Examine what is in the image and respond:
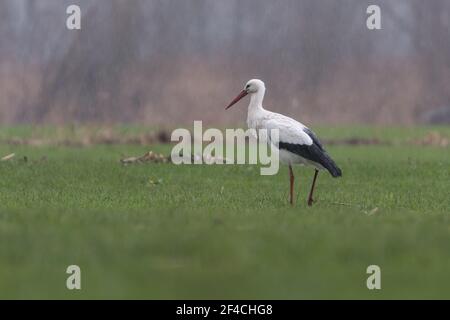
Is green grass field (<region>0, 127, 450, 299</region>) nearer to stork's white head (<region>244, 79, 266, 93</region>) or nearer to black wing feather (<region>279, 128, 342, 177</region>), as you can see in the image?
black wing feather (<region>279, 128, 342, 177</region>)

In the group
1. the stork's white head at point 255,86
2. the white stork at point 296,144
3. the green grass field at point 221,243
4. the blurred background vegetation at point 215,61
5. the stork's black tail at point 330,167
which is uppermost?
the blurred background vegetation at point 215,61

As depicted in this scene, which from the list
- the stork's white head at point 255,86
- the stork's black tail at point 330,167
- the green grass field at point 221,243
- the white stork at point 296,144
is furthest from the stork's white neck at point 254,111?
the stork's black tail at point 330,167

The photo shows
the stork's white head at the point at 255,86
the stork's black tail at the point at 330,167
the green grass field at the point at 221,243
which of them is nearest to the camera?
the green grass field at the point at 221,243

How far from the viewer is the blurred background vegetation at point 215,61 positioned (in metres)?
40.8

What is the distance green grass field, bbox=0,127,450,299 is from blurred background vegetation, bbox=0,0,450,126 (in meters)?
23.5

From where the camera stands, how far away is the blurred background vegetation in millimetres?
40781

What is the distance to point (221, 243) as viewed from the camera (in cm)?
873

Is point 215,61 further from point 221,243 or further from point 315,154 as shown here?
point 221,243

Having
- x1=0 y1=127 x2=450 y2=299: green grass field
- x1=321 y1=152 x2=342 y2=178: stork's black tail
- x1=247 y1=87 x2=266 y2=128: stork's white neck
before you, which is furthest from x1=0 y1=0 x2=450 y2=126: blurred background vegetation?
x1=321 y1=152 x2=342 y2=178: stork's black tail

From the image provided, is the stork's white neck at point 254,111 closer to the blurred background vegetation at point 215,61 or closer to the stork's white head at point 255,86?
the stork's white head at point 255,86

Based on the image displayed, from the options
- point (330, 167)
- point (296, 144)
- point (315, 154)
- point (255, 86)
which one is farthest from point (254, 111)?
point (330, 167)

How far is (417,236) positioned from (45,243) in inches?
138

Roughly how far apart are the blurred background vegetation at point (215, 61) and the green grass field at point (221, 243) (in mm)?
23499

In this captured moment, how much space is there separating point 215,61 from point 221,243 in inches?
1413
